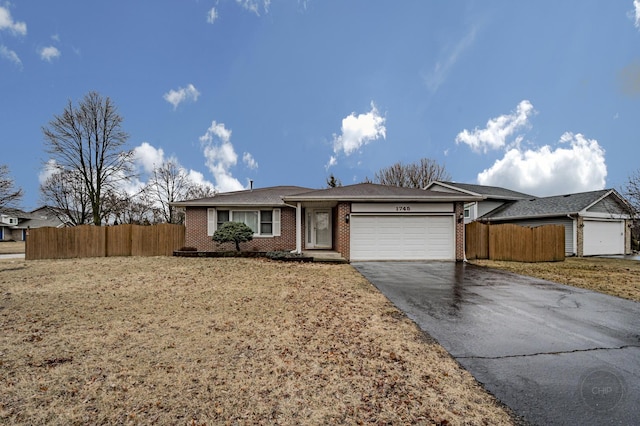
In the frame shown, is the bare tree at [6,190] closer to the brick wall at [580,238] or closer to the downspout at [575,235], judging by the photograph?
the downspout at [575,235]

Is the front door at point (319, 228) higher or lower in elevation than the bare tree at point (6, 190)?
lower

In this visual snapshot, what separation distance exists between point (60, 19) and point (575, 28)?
2174 centimetres

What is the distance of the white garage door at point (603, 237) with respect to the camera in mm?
16834

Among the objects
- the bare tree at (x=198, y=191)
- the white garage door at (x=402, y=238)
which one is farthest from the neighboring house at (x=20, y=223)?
the white garage door at (x=402, y=238)

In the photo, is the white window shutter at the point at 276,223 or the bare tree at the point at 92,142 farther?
the bare tree at the point at 92,142

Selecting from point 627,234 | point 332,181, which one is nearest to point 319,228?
point 627,234

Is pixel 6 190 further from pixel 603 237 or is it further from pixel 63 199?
pixel 603 237

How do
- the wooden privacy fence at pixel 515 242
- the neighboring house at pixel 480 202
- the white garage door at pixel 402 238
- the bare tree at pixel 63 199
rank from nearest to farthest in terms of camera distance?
1. the white garage door at pixel 402 238
2. the wooden privacy fence at pixel 515 242
3. the neighboring house at pixel 480 202
4. the bare tree at pixel 63 199

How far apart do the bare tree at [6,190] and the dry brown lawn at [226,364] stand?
16.6 meters

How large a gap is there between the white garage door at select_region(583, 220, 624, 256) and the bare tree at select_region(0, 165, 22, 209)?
3328cm

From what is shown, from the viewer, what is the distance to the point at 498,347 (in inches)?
149

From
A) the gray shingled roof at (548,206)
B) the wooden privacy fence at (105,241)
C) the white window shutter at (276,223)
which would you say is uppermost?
the gray shingled roof at (548,206)

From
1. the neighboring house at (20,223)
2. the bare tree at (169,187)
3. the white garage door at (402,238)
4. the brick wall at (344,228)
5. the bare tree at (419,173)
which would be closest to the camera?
the brick wall at (344,228)

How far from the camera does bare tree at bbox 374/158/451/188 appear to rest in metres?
32.7
